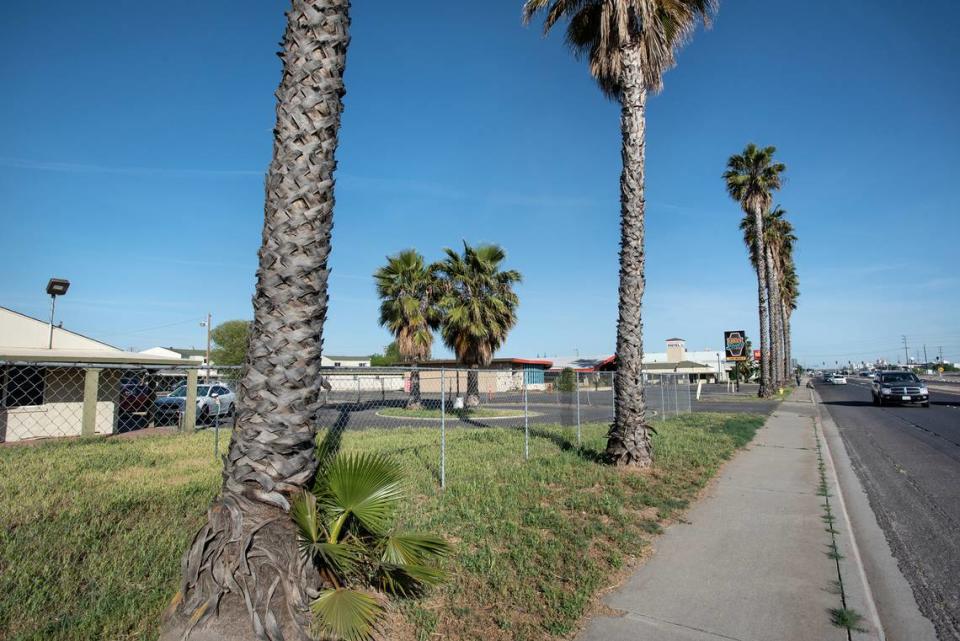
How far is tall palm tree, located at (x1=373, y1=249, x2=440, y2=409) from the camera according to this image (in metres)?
23.9

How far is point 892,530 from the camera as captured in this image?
6.16 m

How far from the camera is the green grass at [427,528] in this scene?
140 inches

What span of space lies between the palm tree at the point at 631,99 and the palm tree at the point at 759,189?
944 inches

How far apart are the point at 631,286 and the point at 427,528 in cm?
559

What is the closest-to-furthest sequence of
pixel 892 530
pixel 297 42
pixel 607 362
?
1. pixel 297 42
2. pixel 892 530
3. pixel 607 362

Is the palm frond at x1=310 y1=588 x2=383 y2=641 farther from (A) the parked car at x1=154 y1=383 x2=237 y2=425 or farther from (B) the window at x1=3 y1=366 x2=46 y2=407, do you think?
(B) the window at x1=3 y1=366 x2=46 y2=407

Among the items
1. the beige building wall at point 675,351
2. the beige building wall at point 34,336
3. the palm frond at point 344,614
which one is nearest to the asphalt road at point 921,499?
the palm frond at point 344,614

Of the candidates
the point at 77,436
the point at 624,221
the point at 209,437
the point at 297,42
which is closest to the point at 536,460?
the point at 624,221

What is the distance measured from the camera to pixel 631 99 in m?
9.62

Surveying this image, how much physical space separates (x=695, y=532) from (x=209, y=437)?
11947 mm

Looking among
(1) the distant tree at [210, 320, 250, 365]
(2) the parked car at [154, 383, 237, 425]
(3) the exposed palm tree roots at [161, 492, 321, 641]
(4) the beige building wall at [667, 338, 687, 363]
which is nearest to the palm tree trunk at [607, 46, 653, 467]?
(3) the exposed palm tree roots at [161, 492, 321, 641]

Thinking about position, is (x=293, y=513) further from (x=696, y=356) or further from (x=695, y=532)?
(x=696, y=356)

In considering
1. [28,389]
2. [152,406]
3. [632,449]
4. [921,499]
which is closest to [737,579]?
[632,449]

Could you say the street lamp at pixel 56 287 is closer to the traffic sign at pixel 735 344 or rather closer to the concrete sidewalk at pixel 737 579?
the concrete sidewalk at pixel 737 579
